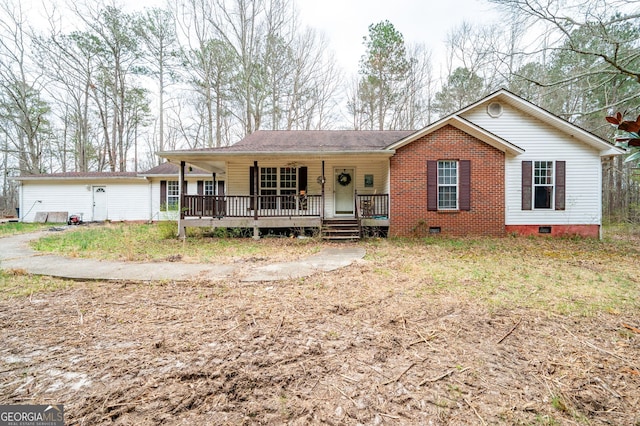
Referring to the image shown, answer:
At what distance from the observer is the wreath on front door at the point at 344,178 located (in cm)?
1082

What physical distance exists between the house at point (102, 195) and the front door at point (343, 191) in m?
8.08

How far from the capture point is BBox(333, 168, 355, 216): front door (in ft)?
35.6

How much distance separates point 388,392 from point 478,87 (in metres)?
21.5

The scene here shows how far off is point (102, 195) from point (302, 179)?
510 inches

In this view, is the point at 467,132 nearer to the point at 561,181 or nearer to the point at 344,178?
the point at 561,181

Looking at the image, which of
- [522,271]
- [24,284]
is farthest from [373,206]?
[24,284]

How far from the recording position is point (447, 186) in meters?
9.57

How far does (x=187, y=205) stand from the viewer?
9.52 meters

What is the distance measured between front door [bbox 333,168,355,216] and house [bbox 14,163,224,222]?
8084 mm

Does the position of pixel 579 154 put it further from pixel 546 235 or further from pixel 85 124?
pixel 85 124

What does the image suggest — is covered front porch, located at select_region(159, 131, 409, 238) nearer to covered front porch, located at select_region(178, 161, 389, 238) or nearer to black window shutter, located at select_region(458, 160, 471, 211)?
covered front porch, located at select_region(178, 161, 389, 238)

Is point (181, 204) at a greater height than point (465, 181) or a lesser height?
lesser

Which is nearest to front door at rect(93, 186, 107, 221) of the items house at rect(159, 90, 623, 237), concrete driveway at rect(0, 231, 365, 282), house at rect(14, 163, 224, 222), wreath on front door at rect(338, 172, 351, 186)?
house at rect(14, 163, 224, 222)

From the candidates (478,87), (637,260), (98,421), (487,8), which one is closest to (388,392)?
(98,421)
